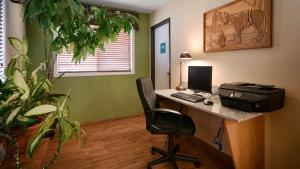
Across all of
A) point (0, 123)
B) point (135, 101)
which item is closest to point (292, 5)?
point (0, 123)

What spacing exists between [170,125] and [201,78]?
0.82 meters

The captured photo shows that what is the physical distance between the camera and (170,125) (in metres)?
2.00

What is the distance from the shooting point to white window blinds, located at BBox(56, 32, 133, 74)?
11.5 ft

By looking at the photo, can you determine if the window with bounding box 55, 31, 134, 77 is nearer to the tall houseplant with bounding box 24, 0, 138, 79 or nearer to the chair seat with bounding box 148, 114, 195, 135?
the chair seat with bounding box 148, 114, 195, 135

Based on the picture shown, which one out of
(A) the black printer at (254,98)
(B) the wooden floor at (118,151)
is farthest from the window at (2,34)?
(A) the black printer at (254,98)

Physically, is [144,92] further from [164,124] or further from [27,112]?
[27,112]

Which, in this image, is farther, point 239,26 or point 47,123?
point 239,26

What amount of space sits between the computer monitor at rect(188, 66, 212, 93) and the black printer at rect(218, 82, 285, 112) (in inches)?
21.6

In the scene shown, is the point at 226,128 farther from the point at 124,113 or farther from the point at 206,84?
the point at 124,113

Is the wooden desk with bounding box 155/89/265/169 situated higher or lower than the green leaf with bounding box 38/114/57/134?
lower

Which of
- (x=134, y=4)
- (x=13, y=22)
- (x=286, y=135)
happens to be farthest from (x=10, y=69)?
(x=134, y=4)

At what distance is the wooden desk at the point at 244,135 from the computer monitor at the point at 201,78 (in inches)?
18.7

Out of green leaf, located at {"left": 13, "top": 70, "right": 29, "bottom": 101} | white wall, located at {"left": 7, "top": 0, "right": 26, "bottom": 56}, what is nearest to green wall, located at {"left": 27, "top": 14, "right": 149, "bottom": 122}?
white wall, located at {"left": 7, "top": 0, "right": 26, "bottom": 56}

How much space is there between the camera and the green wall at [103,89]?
3.26 m
